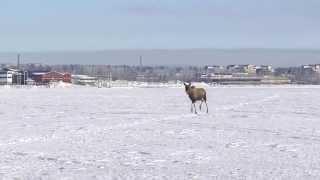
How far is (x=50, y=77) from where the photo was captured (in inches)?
5305

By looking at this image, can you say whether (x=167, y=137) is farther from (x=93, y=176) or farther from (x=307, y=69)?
(x=307, y=69)

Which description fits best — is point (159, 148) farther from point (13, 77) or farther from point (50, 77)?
point (50, 77)

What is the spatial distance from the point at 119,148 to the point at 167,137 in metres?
2.77

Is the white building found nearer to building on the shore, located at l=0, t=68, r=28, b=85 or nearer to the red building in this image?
building on the shore, located at l=0, t=68, r=28, b=85

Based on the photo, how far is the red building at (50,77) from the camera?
130825 millimetres

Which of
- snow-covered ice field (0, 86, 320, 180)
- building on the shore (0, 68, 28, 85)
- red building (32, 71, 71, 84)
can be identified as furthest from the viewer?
red building (32, 71, 71, 84)

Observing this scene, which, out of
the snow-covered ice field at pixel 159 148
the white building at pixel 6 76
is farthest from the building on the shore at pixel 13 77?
the snow-covered ice field at pixel 159 148

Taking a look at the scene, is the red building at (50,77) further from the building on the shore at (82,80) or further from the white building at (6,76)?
the white building at (6,76)

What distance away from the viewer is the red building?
130825mm

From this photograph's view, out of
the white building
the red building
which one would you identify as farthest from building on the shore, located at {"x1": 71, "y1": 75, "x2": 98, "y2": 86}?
the white building

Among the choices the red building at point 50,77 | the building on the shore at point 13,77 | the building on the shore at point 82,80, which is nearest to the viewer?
the building on the shore at point 13,77

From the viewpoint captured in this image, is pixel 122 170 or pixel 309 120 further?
pixel 309 120

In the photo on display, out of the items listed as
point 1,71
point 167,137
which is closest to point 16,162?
point 167,137

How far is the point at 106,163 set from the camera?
14.0 meters
